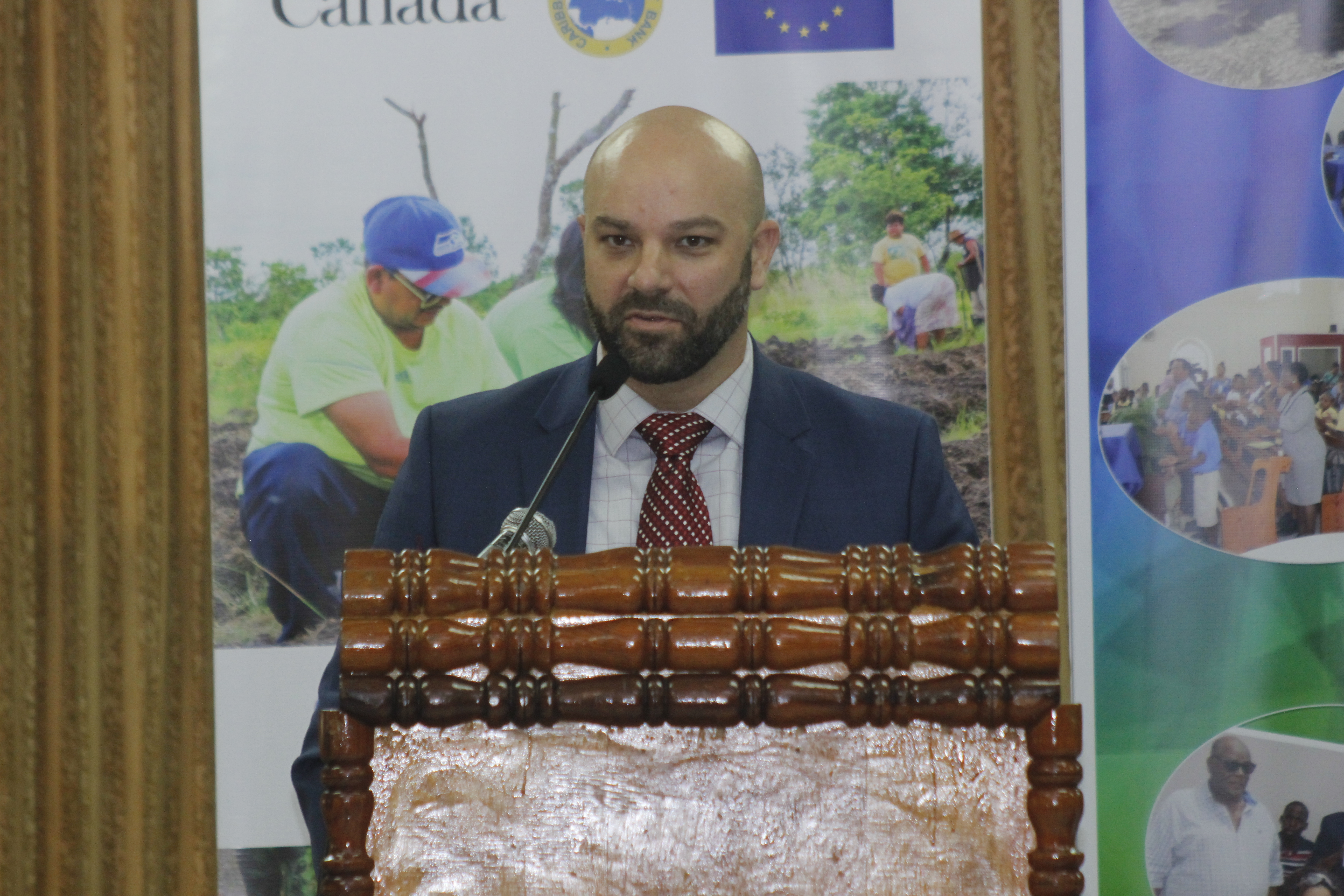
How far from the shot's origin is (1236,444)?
2.48m

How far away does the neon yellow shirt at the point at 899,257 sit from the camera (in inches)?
99.8

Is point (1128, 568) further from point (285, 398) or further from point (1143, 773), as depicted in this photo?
point (285, 398)

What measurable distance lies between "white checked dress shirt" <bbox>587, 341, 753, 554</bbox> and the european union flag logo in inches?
35.2

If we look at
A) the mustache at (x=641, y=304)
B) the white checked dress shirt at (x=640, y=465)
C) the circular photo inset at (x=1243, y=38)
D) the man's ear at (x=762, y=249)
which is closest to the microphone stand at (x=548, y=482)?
the mustache at (x=641, y=304)

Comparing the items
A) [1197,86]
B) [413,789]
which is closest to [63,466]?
[413,789]

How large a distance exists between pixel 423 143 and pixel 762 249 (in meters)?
0.89

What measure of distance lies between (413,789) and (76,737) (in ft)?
7.74

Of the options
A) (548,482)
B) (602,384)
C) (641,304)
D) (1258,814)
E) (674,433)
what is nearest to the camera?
(548,482)

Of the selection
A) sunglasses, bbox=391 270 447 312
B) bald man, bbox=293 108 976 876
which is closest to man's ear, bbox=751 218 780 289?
bald man, bbox=293 108 976 876

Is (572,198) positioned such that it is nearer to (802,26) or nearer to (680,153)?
(802,26)

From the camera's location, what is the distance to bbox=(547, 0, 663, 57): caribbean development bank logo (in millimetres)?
2525

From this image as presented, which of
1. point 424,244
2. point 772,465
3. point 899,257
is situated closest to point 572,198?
point 424,244

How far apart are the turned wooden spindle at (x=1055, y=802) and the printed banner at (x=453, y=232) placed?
198cm

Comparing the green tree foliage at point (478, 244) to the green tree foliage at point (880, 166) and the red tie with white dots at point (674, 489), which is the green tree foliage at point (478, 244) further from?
the red tie with white dots at point (674, 489)
